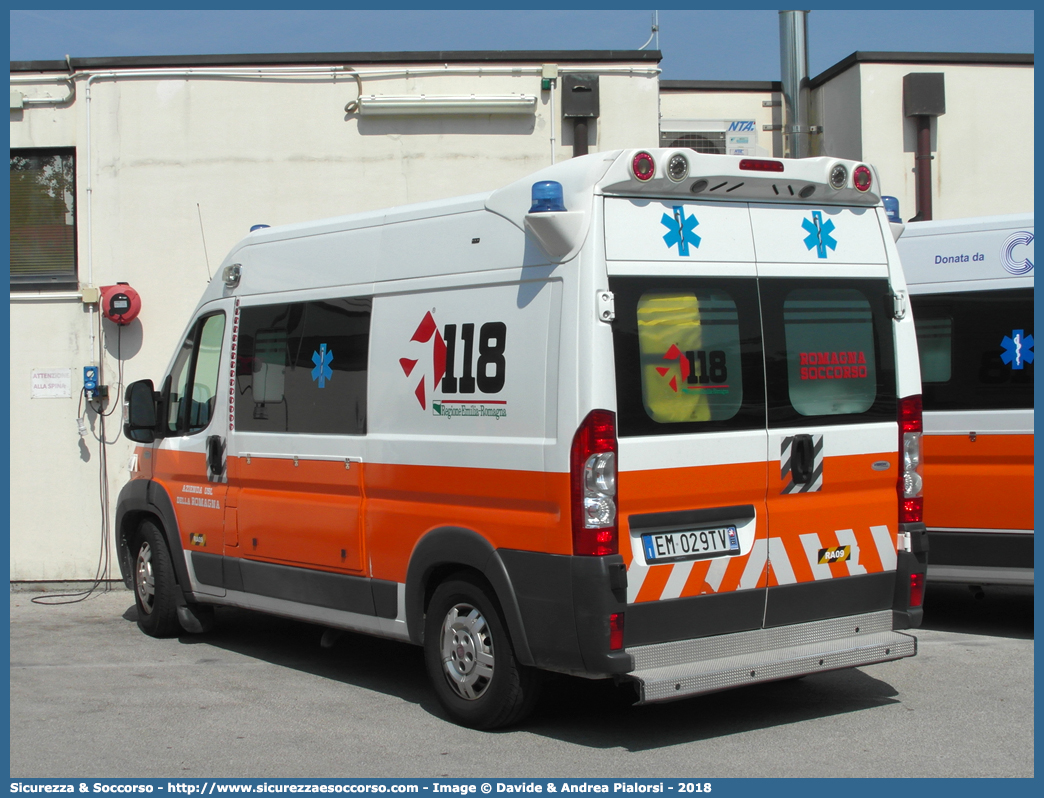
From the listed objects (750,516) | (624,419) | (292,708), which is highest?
(624,419)

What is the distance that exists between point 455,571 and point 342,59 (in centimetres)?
615

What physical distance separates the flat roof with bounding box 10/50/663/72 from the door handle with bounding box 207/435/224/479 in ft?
14.6

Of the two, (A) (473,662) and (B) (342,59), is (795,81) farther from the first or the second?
(A) (473,662)

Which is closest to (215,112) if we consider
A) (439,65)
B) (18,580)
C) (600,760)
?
(439,65)

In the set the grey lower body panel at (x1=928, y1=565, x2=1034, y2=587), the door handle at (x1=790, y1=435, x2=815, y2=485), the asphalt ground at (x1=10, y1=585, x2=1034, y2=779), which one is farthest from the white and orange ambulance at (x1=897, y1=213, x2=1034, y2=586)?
the door handle at (x1=790, y1=435, x2=815, y2=485)

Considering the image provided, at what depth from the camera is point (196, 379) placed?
7.76 metres

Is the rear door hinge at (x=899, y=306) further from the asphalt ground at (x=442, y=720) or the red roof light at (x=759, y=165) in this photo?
A: the asphalt ground at (x=442, y=720)

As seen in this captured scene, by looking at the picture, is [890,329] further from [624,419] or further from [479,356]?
[479,356]

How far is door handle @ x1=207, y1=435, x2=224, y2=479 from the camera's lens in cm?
739

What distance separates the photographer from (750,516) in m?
5.50

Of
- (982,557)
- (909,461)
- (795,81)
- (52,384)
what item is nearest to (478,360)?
(909,461)

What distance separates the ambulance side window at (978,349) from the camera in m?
7.64

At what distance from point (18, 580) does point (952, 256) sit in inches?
322

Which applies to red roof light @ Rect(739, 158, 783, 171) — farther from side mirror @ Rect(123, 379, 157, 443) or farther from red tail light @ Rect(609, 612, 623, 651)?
side mirror @ Rect(123, 379, 157, 443)
